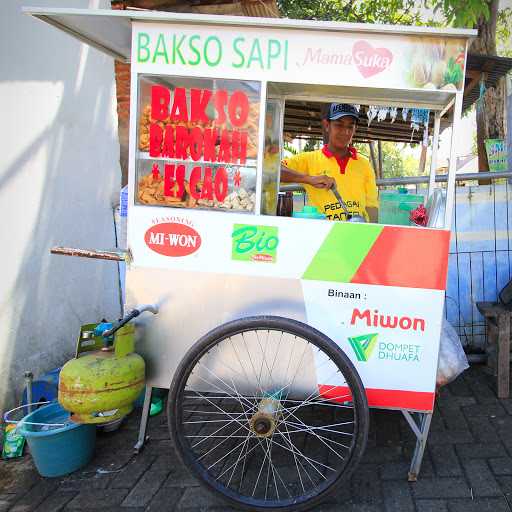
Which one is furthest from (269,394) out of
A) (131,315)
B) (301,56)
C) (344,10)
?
(344,10)

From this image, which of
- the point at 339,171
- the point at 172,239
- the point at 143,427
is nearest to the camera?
the point at 172,239

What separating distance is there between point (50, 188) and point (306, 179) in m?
1.85

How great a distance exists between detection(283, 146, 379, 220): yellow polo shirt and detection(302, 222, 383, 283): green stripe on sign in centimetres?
89

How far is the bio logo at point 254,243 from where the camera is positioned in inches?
84.9

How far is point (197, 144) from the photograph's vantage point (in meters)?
2.19

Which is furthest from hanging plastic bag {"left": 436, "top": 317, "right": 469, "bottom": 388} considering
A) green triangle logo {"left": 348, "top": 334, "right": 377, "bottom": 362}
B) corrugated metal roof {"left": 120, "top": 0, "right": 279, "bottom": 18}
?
corrugated metal roof {"left": 120, "top": 0, "right": 279, "bottom": 18}

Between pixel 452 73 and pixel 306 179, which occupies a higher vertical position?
pixel 452 73

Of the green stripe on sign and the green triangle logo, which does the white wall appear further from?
the green triangle logo

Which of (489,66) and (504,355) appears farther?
(489,66)

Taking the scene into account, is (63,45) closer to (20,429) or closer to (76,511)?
(20,429)

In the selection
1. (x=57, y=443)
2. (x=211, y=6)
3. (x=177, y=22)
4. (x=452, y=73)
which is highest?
(x=211, y=6)

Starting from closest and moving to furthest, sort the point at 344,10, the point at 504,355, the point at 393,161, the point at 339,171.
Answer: the point at 339,171 < the point at 504,355 < the point at 344,10 < the point at 393,161

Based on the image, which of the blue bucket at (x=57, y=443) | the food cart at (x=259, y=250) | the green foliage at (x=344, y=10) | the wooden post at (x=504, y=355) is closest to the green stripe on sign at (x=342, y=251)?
the food cart at (x=259, y=250)

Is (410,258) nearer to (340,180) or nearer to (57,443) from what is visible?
(340,180)
